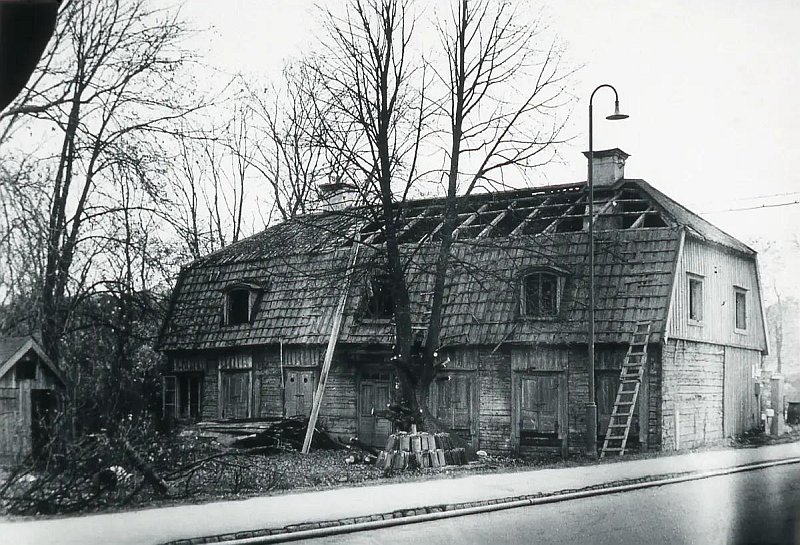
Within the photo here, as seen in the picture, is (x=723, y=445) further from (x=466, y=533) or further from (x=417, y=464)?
(x=466, y=533)

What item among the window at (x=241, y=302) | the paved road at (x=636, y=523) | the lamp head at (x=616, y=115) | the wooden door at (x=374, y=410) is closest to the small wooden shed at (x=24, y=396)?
the paved road at (x=636, y=523)

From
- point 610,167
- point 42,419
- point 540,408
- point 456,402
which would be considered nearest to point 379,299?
point 456,402

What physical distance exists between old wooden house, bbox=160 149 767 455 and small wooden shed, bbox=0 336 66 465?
7.33 m

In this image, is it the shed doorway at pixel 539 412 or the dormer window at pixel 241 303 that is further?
the shed doorway at pixel 539 412

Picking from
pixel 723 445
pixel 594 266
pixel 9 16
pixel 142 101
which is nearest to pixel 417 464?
pixel 594 266

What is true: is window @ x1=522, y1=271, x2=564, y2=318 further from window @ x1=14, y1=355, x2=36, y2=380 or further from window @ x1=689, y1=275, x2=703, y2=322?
window @ x1=14, y1=355, x2=36, y2=380

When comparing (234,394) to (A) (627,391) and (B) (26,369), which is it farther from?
(B) (26,369)

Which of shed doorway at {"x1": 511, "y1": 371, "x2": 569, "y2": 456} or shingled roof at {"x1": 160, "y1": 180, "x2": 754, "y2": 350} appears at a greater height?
shingled roof at {"x1": 160, "y1": 180, "x2": 754, "y2": 350}

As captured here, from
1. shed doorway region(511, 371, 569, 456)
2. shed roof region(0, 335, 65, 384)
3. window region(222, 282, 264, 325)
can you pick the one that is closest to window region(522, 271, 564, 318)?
shed doorway region(511, 371, 569, 456)

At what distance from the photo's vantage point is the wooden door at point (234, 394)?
17.3 metres

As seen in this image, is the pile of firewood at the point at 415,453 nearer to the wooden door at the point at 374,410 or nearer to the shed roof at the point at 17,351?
the wooden door at the point at 374,410

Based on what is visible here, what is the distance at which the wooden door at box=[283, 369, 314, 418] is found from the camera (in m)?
18.1

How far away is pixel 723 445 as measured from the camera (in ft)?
57.1

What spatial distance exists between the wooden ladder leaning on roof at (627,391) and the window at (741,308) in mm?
2208
